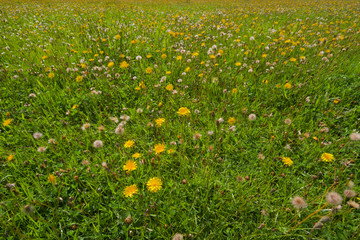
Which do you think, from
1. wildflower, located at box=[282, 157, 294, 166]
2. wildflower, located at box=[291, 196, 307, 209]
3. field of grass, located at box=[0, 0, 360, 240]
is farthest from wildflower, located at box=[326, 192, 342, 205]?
wildflower, located at box=[282, 157, 294, 166]

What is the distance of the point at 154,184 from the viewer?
5.55ft

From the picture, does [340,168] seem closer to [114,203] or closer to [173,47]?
[114,203]

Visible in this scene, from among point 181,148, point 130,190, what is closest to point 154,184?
point 130,190

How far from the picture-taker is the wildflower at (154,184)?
65.5 inches


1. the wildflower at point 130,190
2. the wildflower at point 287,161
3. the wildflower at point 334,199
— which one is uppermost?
the wildflower at point 334,199

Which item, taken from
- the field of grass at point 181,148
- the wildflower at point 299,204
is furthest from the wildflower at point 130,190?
the wildflower at point 299,204

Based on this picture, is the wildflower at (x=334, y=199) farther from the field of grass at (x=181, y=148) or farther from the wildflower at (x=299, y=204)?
the wildflower at (x=299, y=204)

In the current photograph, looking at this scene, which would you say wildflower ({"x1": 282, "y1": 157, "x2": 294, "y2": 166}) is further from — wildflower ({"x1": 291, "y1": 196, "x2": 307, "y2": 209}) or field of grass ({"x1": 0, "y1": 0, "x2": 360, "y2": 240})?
wildflower ({"x1": 291, "y1": 196, "x2": 307, "y2": 209})

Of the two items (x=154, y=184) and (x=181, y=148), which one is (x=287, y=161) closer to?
(x=181, y=148)

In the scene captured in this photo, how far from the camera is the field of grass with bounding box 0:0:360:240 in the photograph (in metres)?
1.54

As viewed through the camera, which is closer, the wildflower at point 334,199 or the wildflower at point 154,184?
the wildflower at point 334,199

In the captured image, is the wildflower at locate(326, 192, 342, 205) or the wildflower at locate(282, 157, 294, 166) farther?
the wildflower at locate(282, 157, 294, 166)

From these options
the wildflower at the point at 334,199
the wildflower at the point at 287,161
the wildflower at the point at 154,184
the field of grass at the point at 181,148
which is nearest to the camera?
the wildflower at the point at 334,199

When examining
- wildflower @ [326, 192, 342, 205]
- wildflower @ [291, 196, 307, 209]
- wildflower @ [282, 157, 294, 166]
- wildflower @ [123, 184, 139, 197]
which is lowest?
wildflower @ [123, 184, 139, 197]
